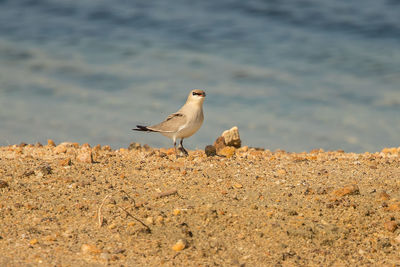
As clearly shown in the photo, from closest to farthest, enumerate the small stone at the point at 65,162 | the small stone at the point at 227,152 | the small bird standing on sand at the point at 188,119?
1. the small stone at the point at 65,162
2. the small stone at the point at 227,152
3. the small bird standing on sand at the point at 188,119

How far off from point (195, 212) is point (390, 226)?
1.44 metres

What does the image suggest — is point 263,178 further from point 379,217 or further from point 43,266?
point 43,266

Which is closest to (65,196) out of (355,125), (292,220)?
(292,220)

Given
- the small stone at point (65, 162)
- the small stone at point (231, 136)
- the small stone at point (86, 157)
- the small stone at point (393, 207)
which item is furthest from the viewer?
the small stone at point (231, 136)

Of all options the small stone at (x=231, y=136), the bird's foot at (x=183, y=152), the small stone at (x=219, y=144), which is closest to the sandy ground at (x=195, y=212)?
the bird's foot at (x=183, y=152)

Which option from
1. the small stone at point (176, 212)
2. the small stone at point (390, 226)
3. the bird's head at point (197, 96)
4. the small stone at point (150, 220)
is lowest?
the small stone at point (150, 220)

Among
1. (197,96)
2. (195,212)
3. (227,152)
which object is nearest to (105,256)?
(195,212)

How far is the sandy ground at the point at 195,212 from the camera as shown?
4008 millimetres

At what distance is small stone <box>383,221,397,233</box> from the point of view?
14.4 ft

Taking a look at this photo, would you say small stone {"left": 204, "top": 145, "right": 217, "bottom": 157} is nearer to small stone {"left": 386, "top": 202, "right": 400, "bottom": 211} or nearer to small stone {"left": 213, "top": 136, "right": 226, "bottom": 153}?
small stone {"left": 213, "top": 136, "right": 226, "bottom": 153}

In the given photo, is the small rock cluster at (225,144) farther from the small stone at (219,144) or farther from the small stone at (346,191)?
the small stone at (346,191)

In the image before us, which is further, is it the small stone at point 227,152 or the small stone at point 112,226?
the small stone at point 227,152

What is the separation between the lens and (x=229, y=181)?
17.1ft

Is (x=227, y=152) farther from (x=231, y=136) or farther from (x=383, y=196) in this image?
(x=383, y=196)
